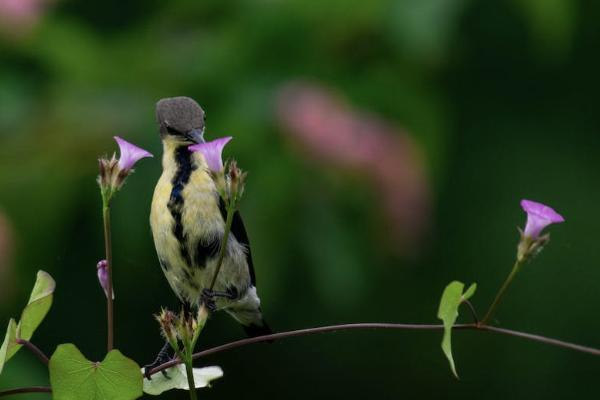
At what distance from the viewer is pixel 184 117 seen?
4.76ft

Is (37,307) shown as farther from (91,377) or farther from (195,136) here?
(195,136)

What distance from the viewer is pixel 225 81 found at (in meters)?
3.12

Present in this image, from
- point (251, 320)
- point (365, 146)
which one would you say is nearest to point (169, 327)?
point (251, 320)

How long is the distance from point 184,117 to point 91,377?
396mm

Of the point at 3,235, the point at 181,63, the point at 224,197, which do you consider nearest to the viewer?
the point at 224,197

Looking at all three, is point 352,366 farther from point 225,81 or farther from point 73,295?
point 225,81

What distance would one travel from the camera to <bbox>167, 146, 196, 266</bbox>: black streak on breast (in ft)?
5.41

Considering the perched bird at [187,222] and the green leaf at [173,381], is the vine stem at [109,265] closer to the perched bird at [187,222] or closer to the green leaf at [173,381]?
the green leaf at [173,381]

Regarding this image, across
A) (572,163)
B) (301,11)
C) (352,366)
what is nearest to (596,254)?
(572,163)

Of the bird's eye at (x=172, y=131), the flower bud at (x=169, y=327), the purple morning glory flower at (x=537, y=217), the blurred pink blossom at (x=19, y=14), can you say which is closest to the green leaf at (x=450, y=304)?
the purple morning glory flower at (x=537, y=217)

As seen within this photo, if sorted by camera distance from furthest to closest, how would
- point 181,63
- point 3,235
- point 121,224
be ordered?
point 181,63 → point 121,224 → point 3,235

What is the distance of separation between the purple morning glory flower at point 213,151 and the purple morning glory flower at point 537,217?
0.37m

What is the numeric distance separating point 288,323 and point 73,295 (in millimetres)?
805

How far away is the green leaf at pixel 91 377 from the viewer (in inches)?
47.4
